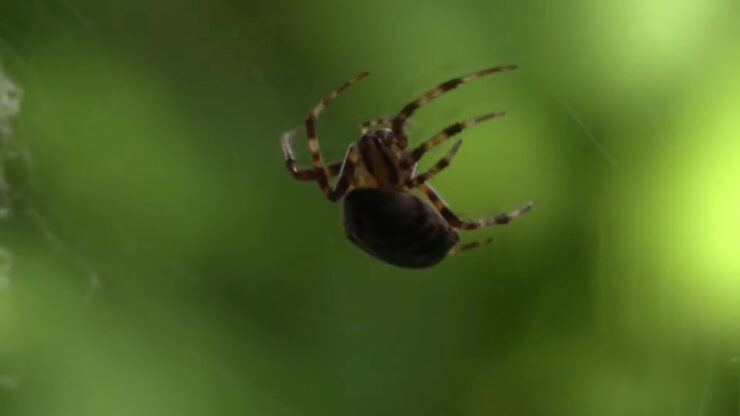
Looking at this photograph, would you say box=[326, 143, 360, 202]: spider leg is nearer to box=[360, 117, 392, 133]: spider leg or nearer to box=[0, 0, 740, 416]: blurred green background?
box=[360, 117, 392, 133]: spider leg

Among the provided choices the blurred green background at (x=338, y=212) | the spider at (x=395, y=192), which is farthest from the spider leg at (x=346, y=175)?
the blurred green background at (x=338, y=212)

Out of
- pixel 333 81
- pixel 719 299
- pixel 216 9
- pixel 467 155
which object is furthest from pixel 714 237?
pixel 216 9

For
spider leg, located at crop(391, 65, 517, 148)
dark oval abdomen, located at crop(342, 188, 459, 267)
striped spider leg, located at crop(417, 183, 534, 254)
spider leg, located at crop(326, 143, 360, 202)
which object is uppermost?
spider leg, located at crop(391, 65, 517, 148)

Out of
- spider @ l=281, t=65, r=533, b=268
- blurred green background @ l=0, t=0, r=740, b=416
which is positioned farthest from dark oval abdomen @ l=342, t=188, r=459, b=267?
blurred green background @ l=0, t=0, r=740, b=416

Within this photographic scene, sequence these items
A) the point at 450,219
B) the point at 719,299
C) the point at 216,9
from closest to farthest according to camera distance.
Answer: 1. the point at 450,219
2. the point at 719,299
3. the point at 216,9

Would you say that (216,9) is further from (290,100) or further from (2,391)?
(2,391)

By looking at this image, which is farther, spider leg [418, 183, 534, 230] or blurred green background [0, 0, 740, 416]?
blurred green background [0, 0, 740, 416]

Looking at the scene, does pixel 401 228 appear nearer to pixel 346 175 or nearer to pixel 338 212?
pixel 346 175

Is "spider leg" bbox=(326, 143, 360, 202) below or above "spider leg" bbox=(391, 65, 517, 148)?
below
